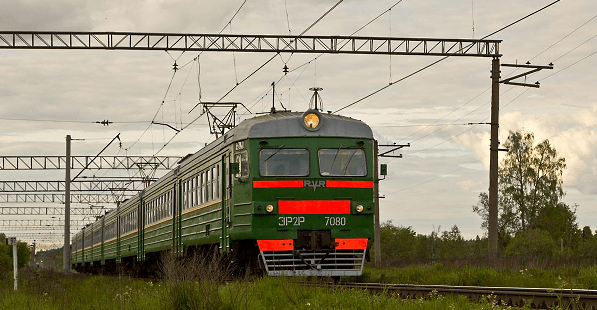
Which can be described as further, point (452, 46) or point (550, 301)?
point (452, 46)

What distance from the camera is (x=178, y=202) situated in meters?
22.3

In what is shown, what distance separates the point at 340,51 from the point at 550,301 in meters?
15.3

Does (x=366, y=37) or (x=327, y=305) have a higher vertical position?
(x=366, y=37)

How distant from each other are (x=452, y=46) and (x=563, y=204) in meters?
42.2

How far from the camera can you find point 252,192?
15812mm

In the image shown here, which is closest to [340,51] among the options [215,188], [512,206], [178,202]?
[178,202]

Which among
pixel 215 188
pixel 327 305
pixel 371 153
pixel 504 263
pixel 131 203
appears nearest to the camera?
pixel 327 305

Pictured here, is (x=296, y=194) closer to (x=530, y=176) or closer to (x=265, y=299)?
(x=265, y=299)

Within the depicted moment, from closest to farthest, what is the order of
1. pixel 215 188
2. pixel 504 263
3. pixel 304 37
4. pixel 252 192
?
pixel 252 192 → pixel 215 188 → pixel 504 263 → pixel 304 37

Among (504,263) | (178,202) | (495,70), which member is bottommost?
(504,263)

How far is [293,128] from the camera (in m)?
16.5

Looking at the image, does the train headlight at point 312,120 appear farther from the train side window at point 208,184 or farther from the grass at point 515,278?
the grass at point 515,278

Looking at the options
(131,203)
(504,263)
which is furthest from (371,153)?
(131,203)

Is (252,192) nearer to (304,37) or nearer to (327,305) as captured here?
(327,305)
